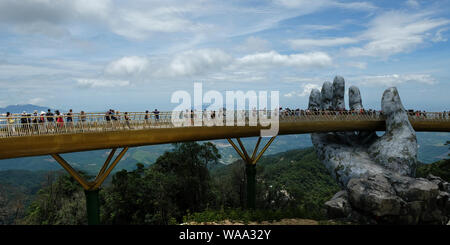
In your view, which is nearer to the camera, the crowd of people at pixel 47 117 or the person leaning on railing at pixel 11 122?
the person leaning on railing at pixel 11 122

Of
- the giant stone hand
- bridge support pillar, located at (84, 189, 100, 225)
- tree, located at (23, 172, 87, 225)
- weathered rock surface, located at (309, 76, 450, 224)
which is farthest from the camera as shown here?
tree, located at (23, 172, 87, 225)

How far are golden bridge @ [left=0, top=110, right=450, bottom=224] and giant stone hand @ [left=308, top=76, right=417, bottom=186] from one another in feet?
10.00

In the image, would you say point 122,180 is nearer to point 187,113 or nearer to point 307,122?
point 187,113

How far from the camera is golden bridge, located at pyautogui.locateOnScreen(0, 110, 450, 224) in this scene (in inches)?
519

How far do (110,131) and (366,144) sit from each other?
2030 cm

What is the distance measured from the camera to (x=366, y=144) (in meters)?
25.9

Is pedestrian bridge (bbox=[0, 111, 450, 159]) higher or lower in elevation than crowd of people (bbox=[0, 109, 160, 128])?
lower

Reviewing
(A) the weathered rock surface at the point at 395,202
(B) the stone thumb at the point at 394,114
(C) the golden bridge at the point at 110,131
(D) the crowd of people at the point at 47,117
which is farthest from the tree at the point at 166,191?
(B) the stone thumb at the point at 394,114

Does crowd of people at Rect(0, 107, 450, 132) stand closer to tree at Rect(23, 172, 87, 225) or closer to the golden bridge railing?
the golden bridge railing

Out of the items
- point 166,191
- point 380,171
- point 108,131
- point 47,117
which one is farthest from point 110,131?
point 380,171

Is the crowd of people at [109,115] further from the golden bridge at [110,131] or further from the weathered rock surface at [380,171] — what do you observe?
the weathered rock surface at [380,171]

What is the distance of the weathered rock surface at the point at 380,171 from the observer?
56.9 ft

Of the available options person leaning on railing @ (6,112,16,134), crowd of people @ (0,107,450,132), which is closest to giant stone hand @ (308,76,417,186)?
crowd of people @ (0,107,450,132)
